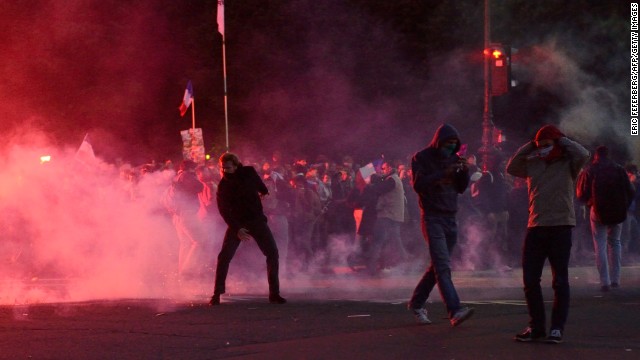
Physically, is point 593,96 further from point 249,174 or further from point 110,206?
point 249,174

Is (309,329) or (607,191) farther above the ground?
(607,191)

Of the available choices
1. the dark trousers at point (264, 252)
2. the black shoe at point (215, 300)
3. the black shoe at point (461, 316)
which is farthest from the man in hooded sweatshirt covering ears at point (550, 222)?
the black shoe at point (215, 300)

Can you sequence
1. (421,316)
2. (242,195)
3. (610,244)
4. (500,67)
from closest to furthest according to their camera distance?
1. (421,316)
2. (242,195)
3. (610,244)
4. (500,67)

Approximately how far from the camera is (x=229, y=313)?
1050 centimetres

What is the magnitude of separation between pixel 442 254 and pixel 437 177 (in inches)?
25.9

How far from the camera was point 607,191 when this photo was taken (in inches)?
510

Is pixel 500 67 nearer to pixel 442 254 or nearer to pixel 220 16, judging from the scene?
pixel 220 16

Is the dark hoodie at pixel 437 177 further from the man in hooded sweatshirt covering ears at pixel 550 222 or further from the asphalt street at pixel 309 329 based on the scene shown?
the asphalt street at pixel 309 329

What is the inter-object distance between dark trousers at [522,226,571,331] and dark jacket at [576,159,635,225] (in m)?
4.80

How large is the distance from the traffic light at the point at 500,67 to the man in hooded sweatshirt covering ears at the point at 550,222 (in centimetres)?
1216

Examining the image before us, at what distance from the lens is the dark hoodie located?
9141 mm

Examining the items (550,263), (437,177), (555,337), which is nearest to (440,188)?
(437,177)

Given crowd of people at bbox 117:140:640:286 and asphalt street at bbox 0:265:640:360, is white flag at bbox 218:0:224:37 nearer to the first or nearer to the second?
crowd of people at bbox 117:140:640:286

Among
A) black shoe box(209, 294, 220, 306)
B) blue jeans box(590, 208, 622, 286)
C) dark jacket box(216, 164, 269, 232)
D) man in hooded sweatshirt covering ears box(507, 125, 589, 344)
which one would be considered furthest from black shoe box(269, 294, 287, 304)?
blue jeans box(590, 208, 622, 286)
